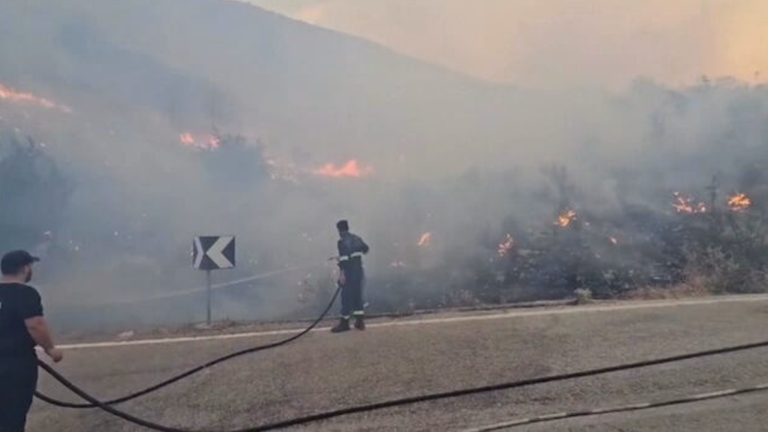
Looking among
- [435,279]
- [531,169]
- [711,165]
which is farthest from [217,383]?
[711,165]

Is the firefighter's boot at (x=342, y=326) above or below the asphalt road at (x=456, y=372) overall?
above

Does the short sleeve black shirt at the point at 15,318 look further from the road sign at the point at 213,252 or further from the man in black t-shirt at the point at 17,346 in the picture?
the road sign at the point at 213,252

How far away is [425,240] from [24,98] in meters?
17.0

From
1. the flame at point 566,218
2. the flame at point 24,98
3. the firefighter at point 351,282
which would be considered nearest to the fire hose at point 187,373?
the firefighter at point 351,282

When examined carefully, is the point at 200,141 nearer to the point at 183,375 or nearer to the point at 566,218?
the point at 566,218

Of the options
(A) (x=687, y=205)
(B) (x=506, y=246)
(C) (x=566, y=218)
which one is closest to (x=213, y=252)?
(B) (x=506, y=246)

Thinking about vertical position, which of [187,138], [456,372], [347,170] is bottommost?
[456,372]

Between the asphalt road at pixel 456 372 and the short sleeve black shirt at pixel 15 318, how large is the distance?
4.36 feet

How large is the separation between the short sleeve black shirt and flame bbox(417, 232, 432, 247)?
12.9m

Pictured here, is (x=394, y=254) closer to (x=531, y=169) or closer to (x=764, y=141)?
(x=531, y=169)

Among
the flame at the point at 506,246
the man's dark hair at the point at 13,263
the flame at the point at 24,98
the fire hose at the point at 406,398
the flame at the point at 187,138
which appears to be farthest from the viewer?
the flame at the point at 187,138

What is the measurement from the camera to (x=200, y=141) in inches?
1045

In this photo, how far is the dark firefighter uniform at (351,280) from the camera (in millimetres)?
8461

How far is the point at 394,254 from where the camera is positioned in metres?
17.1
